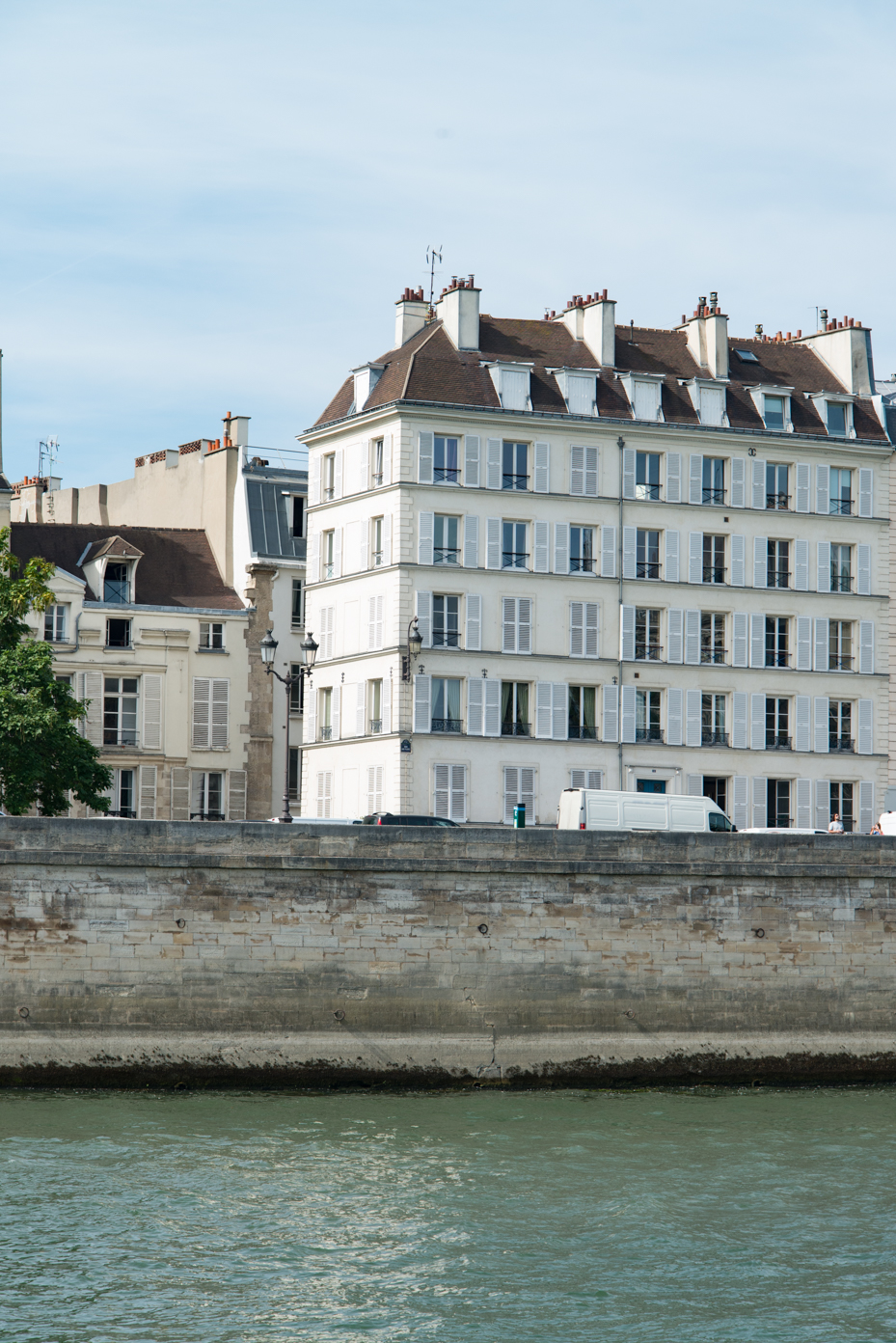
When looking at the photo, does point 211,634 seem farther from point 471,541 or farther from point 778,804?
point 778,804

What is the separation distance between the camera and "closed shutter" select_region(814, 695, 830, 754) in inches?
1809

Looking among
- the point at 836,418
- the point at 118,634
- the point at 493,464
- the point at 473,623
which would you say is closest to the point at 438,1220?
the point at 473,623

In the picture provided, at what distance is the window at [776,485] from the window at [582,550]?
188 inches

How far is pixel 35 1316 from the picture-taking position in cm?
1467

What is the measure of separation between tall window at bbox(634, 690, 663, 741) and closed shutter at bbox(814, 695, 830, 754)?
13.3 ft

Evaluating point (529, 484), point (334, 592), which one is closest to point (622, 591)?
point (529, 484)

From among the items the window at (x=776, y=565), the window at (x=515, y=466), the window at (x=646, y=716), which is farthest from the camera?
the window at (x=776, y=565)

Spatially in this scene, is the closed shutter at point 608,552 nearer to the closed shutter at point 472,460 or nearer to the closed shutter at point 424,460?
the closed shutter at point 472,460

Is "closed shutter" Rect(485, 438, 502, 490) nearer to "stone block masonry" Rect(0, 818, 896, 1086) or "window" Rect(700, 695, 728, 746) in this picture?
"window" Rect(700, 695, 728, 746)

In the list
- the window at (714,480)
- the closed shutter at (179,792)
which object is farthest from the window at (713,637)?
the closed shutter at (179,792)

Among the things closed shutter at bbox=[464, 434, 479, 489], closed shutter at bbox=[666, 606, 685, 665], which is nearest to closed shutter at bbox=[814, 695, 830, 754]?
closed shutter at bbox=[666, 606, 685, 665]

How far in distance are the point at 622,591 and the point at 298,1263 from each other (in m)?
29.8

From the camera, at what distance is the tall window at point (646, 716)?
44781 millimetres

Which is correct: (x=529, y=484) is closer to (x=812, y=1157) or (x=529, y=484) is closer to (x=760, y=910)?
(x=760, y=910)
